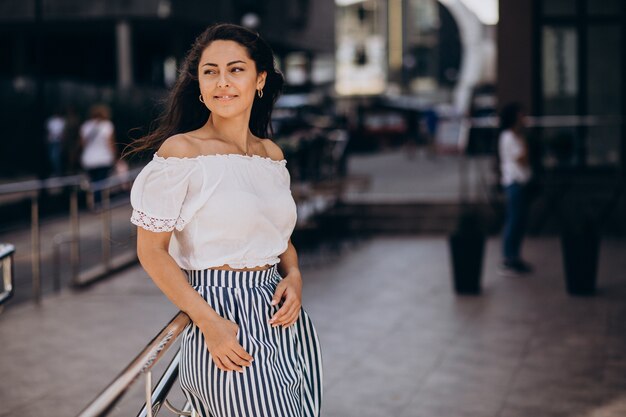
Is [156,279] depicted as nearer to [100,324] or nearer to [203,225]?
[203,225]

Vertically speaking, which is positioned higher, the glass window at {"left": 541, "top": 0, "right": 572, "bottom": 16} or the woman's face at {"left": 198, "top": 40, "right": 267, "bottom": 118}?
the glass window at {"left": 541, "top": 0, "right": 572, "bottom": 16}

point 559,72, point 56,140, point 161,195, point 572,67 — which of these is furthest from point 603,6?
point 161,195

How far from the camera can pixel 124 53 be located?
3002cm

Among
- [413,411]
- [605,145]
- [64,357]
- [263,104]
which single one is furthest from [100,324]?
[605,145]

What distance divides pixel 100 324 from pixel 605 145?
28.8ft

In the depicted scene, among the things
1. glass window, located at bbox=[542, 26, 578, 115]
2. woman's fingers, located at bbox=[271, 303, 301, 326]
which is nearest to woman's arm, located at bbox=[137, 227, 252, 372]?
woman's fingers, located at bbox=[271, 303, 301, 326]

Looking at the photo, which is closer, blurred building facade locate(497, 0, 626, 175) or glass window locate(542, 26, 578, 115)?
blurred building facade locate(497, 0, 626, 175)

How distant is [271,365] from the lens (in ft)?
8.97

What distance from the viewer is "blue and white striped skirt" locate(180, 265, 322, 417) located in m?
2.67

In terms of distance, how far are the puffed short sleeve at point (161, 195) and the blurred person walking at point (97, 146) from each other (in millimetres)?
13205

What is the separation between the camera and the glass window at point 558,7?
1469 cm

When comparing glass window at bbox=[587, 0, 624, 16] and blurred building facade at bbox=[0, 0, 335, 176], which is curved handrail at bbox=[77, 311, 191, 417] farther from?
blurred building facade at bbox=[0, 0, 335, 176]

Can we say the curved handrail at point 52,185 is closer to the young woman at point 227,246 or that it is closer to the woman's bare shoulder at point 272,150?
the woman's bare shoulder at point 272,150

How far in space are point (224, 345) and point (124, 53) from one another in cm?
2835
